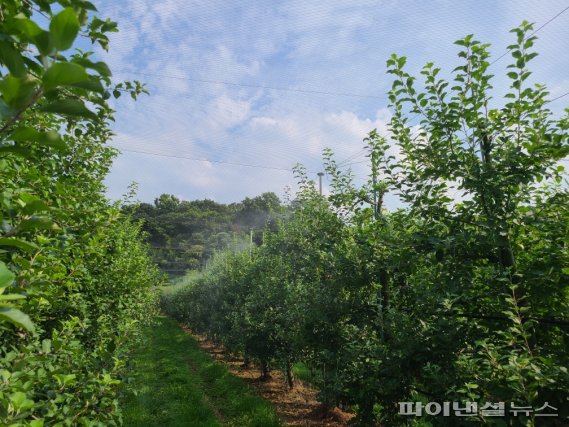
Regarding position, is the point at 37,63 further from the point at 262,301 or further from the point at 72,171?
the point at 262,301

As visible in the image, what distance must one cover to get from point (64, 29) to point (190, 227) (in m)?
52.1

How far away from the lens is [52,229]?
118 cm

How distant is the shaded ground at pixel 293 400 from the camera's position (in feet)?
23.0

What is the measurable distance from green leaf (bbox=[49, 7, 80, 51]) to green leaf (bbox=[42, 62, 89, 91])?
2.3 inches

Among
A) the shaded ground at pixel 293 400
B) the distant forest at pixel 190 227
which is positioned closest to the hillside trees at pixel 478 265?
the shaded ground at pixel 293 400

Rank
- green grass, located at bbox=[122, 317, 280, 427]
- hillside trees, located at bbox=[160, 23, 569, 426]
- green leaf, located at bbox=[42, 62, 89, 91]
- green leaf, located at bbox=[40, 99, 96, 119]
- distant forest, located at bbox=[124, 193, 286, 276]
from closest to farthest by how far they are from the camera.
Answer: green leaf, located at bbox=[42, 62, 89, 91], green leaf, located at bbox=[40, 99, 96, 119], hillside trees, located at bbox=[160, 23, 569, 426], green grass, located at bbox=[122, 317, 280, 427], distant forest, located at bbox=[124, 193, 286, 276]

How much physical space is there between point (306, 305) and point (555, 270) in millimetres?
3927

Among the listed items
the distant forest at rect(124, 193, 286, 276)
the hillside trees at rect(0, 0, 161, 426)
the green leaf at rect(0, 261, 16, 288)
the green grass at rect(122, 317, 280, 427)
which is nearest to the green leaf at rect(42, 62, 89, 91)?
the hillside trees at rect(0, 0, 161, 426)

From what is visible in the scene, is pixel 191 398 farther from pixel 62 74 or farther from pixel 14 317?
pixel 62 74

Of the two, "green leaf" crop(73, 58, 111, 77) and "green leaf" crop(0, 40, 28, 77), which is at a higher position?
"green leaf" crop(73, 58, 111, 77)

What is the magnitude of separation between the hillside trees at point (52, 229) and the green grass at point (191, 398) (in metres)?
2.42

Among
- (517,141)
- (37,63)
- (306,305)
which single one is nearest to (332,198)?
(306,305)

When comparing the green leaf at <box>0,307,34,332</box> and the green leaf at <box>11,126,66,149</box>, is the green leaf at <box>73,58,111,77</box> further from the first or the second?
the green leaf at <box>0,307,34,332</box>

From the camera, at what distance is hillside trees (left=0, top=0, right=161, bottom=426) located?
0.62m
